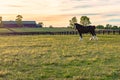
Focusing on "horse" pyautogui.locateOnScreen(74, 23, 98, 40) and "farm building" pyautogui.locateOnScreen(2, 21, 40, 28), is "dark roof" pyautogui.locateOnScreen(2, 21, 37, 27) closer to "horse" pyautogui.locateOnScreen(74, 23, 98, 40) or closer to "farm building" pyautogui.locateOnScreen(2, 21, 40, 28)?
"farm building" pyautogui.locateOnScreen(2, 21, 40, 28)

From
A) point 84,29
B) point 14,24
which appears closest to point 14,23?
point 14,24

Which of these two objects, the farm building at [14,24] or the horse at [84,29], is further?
the farm building at [14,24]

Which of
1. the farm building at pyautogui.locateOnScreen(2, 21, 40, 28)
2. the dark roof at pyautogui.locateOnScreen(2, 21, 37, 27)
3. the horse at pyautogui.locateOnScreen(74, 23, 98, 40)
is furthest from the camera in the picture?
the dark roof at pyautogui.locateOnScreen(2, 21, 37, 27)

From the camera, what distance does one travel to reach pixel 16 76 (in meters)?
9.63

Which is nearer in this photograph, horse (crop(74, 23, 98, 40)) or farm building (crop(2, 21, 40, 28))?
horse (crop(74, 23, 98, 40))

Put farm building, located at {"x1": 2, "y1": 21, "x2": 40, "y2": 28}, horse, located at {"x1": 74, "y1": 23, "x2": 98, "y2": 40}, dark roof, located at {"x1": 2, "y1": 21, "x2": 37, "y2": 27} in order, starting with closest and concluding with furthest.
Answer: horse, located at {"x1": 74, "y1": 23, "x2": 98, "y2": 40}
farm building, located at {"x1": 2, "y1": 21, "x2": 40, "y2": 28}
dark roof, located at {"x1": 2, "y1": 21, "x2": 37, "y2": 27}

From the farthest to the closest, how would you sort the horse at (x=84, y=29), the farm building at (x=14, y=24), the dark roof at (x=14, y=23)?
the dark roof at (x=14, y=23) < the farm building at (x=14, y=24) < the horse at (x=84, y=29)

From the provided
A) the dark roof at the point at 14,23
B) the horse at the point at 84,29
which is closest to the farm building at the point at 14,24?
the dark roof at the point at 14,23

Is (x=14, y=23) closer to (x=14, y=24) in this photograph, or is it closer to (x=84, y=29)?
(x=14, y=24)

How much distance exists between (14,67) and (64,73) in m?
2.32

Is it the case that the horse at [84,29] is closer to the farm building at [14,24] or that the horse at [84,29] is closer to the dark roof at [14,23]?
the farm building at [14,24]

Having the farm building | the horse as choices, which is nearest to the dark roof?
the farm building

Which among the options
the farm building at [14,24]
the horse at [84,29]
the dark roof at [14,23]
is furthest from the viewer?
the dark roof at [14,23]

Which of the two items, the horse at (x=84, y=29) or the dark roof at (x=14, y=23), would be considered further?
the dark roof at (x=14, y=23)
